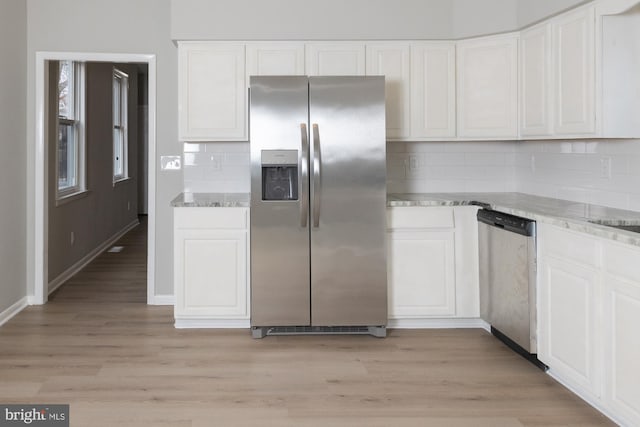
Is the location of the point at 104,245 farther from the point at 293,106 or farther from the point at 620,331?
the point at 620,331

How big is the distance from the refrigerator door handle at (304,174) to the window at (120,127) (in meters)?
5.45

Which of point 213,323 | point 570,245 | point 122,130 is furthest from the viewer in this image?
point 122,130

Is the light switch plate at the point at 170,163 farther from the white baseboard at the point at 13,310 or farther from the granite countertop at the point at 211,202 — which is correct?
the white baseboard at the point at 13,310

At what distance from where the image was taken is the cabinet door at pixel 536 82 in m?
3.89

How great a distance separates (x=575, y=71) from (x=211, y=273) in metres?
2.56

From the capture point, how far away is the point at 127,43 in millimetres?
4883

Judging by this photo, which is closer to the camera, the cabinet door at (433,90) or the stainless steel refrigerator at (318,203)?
the stainless steel refrigerator at (318,203)

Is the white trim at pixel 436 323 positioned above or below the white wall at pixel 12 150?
below

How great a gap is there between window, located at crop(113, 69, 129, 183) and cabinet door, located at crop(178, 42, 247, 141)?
463cm

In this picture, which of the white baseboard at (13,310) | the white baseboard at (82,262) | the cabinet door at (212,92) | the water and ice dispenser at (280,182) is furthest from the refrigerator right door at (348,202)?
the white baseboard at (82,262)

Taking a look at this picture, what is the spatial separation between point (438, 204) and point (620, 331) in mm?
1708

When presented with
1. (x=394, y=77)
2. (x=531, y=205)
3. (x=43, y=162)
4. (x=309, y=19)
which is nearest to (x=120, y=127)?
(x=43, y=162)

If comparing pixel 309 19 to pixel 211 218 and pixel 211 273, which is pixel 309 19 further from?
pixel 211 273

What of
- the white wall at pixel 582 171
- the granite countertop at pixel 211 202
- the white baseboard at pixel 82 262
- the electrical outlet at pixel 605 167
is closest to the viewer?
the white wall at pixel 582 171
